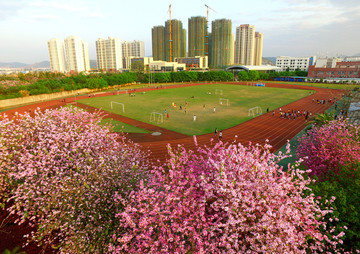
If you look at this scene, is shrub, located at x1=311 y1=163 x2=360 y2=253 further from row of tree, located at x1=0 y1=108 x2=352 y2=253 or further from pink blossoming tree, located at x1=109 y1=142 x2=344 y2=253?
pink blossoming tree, located at x1=109 y1=142 x2=344 y2=253

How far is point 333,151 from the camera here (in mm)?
18156

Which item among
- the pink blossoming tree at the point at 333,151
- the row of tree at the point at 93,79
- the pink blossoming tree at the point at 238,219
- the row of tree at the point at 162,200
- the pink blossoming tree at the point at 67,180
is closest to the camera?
the pink blossoming tree at the point at 238,219

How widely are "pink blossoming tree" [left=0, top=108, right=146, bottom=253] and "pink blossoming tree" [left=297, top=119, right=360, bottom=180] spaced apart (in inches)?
586

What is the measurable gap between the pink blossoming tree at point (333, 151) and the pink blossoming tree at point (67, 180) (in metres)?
14.9

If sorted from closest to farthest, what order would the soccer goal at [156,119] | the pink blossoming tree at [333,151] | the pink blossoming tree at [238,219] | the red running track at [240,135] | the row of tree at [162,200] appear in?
1. the pink blossoming tree at [238,219]
2. the row of tree at [162,200]
3. the pink blossoming tree at [333,151]
4. the red running track at [240,135]
5. the soccer goal at [156,119]

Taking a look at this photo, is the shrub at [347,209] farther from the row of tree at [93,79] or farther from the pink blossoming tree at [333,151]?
the row of tree at [93,79]

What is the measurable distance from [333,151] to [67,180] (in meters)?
19.8

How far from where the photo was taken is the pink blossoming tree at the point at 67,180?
11.0 metres

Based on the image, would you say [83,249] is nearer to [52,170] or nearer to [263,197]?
[52,170]

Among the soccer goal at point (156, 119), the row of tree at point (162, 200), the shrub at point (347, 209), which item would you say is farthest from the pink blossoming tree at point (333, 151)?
the soccer goal at point (156, 119)

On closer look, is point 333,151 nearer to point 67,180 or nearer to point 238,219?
point 238,219

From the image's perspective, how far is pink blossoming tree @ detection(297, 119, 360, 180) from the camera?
17.0 metres

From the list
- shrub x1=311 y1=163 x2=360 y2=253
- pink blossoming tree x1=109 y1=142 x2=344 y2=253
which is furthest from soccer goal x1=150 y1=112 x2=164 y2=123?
pink blossoming tree x1=109 y1=142 x2=344 y2=253

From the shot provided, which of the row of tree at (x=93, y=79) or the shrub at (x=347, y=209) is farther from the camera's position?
the row of tree at (x=93, y=79)
